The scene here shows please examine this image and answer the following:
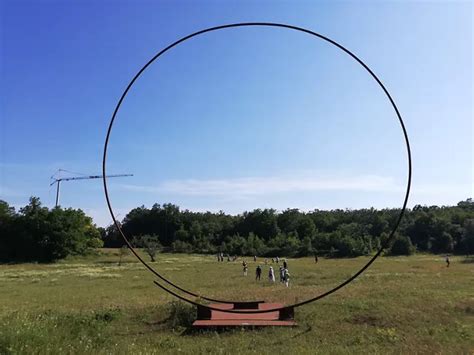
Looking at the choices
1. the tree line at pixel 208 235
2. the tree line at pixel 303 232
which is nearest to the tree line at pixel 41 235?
the tree line at pixel 208 235

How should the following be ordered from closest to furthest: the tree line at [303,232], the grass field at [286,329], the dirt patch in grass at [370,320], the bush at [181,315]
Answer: the grass field at [286,329]
the dirt patch in grass at [370,320]
the bush at [181,315]
the tree line at [303,232]

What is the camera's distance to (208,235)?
114750 millimetres

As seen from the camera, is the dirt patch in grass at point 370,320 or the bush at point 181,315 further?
the bush at point 181,315

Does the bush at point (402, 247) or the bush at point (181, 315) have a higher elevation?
the bush at point (402, 247)

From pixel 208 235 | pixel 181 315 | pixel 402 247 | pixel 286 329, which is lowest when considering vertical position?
pixel 286 329

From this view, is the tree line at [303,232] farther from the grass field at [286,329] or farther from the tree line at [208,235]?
the grass field at [286,329]

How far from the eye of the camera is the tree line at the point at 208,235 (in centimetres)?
8825

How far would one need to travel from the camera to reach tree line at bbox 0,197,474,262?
88.2m

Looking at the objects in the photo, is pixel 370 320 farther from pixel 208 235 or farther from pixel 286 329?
pixel 208 235

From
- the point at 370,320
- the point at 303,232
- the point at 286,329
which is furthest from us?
the point at 303,232

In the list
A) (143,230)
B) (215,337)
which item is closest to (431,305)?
(215,337)

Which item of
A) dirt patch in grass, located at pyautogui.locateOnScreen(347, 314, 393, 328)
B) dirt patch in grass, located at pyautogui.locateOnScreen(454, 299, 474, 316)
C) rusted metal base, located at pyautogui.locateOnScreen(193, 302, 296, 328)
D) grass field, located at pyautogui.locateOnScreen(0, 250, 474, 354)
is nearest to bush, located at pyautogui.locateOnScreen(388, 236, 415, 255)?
grass field, located at pyautogui.locateOnScreen(0, 250, 474, 354)

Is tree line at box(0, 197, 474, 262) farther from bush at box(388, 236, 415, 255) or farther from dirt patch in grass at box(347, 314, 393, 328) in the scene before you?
dirt patch in grass at box(347, 314, 393, 328)

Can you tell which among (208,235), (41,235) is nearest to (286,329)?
(41,235)
